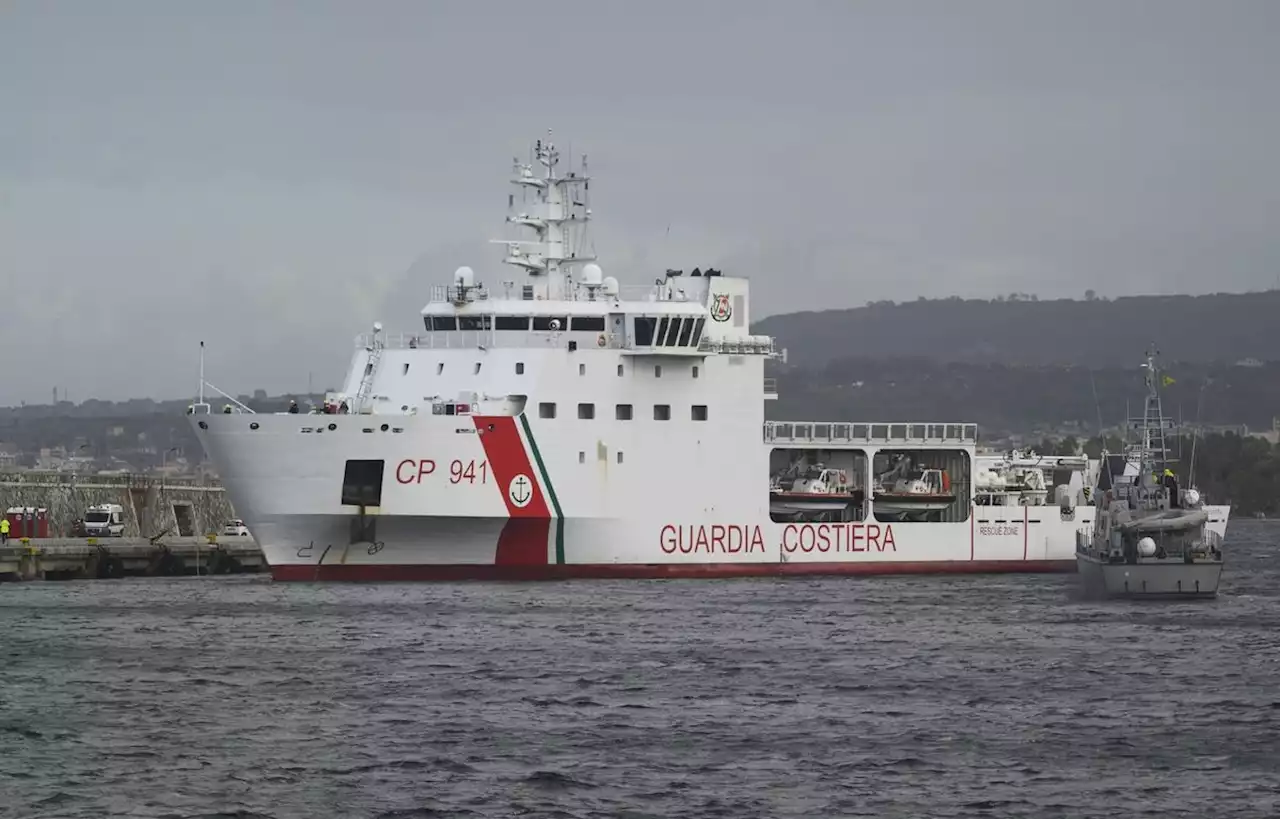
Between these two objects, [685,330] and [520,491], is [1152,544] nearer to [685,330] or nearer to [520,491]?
[685,330]

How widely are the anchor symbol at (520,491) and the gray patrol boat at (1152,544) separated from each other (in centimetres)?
1172

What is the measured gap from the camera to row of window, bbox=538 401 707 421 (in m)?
43.4

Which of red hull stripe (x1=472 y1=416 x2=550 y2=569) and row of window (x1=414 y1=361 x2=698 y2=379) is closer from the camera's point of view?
red hull stripe (x1=472 y1=416 x2=550 y2=569)

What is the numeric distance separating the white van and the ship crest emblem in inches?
735

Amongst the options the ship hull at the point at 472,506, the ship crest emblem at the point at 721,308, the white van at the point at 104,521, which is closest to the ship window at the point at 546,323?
the ship hull at the point at 472,506

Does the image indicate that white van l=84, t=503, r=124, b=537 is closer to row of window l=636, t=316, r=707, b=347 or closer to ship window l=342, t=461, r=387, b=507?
ship window l=342, t=461, r=387, b=507

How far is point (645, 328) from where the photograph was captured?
44.7 metres

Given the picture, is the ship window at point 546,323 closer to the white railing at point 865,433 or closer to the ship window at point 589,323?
the ship window at point 589,323

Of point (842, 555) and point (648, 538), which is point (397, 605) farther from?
point (842, 555)

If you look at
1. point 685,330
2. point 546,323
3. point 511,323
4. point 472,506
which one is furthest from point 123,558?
point 685,330

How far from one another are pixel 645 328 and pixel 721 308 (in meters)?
3.31

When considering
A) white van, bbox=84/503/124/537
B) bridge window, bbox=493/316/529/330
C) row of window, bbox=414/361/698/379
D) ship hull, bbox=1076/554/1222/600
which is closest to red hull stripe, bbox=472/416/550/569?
row of window, bbox=414/361/698/379

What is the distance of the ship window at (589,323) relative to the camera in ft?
147

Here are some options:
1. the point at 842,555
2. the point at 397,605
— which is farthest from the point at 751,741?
the point at 842,555
